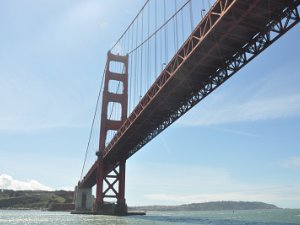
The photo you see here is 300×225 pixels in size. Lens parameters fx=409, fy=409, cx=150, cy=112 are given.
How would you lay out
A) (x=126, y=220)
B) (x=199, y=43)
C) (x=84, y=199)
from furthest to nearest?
(x=84, y=199)
(x=126, y=220)
(x=199, y=43)

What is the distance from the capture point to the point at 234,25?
19.8 m

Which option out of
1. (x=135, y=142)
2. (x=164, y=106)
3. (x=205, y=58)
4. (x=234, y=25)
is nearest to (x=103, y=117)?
(x=135, y=142)

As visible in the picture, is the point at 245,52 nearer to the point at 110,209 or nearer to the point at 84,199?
the point at 110,209

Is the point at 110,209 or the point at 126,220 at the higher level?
the point at 110,209

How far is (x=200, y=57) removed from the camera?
941 inches

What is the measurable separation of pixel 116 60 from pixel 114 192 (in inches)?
681

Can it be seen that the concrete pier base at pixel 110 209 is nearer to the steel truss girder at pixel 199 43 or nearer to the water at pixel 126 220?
the water at pixel 126 220

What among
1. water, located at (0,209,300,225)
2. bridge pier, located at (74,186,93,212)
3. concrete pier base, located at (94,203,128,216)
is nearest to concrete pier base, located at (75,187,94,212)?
bridge pier, located at (74,186,93,212)

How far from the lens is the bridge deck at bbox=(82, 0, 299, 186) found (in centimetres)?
1897

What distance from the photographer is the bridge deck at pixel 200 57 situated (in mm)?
18969

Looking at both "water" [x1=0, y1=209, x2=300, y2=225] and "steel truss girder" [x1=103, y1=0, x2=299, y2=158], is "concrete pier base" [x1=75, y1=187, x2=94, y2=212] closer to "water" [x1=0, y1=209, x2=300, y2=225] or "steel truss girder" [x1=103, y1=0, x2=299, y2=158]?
"water" [x1=0, y1=209, x2=300, y2=225]

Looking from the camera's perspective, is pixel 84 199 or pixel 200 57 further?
pixel 84 199

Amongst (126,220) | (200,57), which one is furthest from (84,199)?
(200,57)

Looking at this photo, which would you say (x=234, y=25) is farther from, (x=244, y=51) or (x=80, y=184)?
(x=80, y=184)
